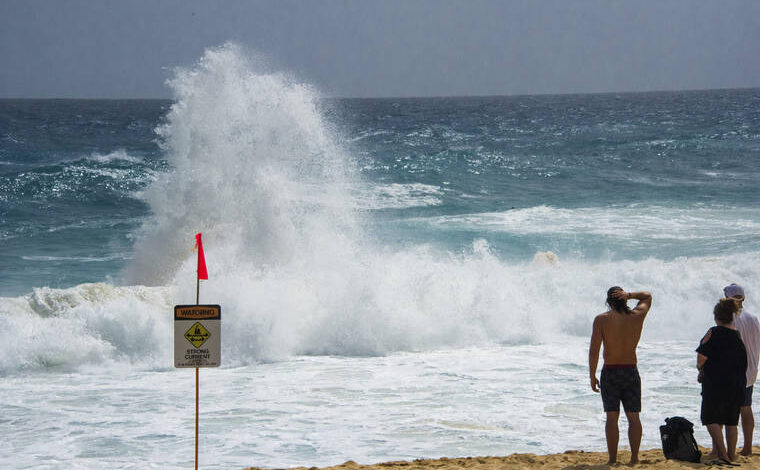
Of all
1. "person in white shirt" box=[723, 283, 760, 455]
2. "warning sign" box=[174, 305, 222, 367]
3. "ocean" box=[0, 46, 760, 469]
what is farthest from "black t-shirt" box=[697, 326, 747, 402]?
"warning sign" box=[174, 305, 222, 367]

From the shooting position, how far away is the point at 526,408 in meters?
8.75

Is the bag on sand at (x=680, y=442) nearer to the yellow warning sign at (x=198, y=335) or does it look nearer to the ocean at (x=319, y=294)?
the ocean at (x=319, y=294)

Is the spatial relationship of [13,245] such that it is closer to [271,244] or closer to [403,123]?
[271,244]

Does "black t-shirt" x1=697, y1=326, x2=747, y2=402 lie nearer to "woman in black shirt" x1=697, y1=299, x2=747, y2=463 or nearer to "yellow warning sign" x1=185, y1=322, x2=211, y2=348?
"woman in black shirt" x1=697, y1=299, x2=747, y2=463

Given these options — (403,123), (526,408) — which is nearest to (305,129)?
(526,408)

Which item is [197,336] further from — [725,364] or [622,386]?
[725,364]

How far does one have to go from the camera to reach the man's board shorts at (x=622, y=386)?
6238 mm

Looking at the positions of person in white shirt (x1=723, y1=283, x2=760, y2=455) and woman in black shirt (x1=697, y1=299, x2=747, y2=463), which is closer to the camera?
woman in black shirt (x1=697, y1=299, x2=747, y2=463)

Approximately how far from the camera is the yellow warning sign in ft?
19.5

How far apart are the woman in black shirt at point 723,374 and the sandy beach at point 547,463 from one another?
0.89 ft

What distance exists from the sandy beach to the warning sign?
1434 mm

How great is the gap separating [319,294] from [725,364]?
7685 millimetres

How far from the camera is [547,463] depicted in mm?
6625

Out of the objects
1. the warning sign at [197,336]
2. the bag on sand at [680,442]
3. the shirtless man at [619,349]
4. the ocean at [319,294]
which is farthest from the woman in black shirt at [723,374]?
the warning sign at [197,336]
